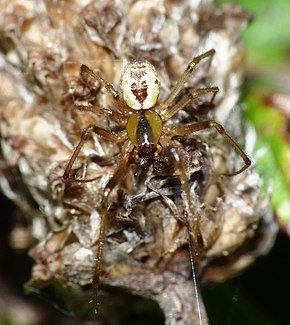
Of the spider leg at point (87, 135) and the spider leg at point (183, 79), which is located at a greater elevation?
the spider leg at point (183, 79)

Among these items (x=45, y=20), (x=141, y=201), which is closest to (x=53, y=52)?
(x=45, y=20)

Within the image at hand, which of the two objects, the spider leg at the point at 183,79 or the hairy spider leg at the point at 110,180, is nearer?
the hairy spider leg at the point at 110,180

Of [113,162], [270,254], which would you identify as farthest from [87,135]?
[270,254]

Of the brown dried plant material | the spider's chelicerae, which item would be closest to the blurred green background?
the brown dried plant material

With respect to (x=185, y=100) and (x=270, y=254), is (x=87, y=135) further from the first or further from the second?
(x=270, y=254)

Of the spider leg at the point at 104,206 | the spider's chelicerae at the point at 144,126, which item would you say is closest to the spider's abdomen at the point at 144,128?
the spider's chelicerae at the point at 144,126

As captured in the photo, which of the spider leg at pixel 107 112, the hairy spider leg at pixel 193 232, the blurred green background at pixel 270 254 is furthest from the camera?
the blurred green background at pixel 270 254

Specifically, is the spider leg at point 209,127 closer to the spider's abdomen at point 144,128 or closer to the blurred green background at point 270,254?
the spider's abdomen at point 144,128

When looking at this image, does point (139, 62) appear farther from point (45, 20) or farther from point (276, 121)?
point (276, 121)
